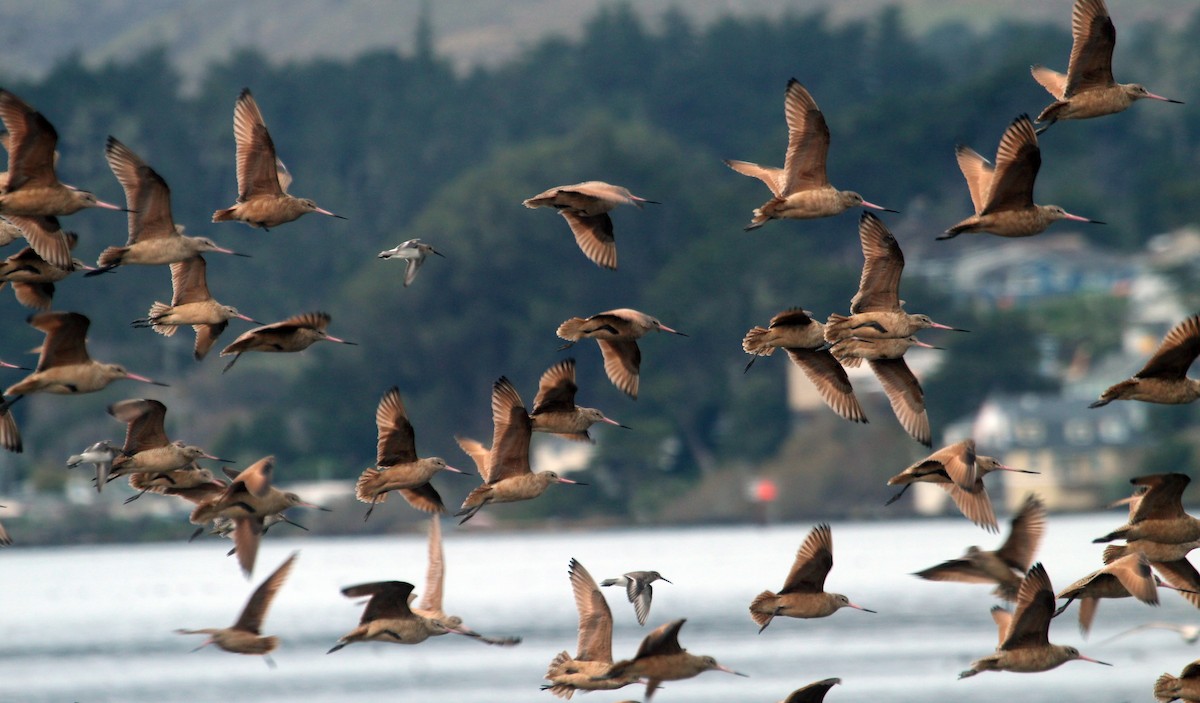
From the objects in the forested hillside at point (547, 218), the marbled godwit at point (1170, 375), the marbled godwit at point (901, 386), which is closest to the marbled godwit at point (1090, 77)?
the marbled godwit at point (1170, 375)

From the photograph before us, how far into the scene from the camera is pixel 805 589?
1838 centimetres

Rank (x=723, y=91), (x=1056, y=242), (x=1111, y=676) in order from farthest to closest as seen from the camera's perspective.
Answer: (x=723, y=91) → (x=1056, y=242) → (x=1111, y=676)

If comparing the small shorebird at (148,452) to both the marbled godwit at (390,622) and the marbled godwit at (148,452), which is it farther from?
the marbled godwit at (390,622)

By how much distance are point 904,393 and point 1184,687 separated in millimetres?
4117

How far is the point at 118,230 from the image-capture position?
123 m

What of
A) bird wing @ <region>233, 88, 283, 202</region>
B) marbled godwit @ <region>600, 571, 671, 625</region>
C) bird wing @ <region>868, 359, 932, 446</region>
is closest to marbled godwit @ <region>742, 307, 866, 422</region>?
bird wing @ <region>868, 359, 932, 446</region>

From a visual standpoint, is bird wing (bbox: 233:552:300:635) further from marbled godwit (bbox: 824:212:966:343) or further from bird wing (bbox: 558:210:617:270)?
marbled godwit (bbox: 824:212:966:343)

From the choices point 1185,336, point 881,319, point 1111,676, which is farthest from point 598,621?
point 1111,676

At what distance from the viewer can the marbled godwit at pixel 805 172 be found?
62.5 feet

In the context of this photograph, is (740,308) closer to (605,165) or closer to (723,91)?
(605,165)

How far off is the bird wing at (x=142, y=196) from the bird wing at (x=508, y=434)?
2.98 m

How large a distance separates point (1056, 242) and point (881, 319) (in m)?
124

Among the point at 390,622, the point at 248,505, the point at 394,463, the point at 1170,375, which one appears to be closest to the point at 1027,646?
the point at 1170,375

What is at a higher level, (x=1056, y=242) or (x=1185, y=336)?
(x=1056, y=242)
